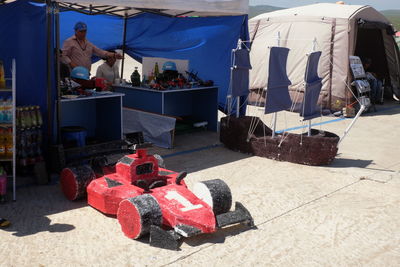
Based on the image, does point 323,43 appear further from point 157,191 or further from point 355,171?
point 157,191

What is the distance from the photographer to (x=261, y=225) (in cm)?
454

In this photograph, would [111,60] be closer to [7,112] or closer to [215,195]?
[7,112]

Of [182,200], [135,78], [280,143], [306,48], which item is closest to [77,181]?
[182,200]

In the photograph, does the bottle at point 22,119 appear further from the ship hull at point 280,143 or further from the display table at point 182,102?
the ship hull at point 280,143

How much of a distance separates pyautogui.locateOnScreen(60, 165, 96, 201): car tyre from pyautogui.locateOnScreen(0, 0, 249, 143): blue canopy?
4.08 feet

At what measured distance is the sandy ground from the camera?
3818 millimetres

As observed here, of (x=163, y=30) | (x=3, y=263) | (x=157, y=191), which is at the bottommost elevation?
(x=3, y=263)

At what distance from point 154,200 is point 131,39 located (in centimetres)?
674

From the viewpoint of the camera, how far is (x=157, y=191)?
450 centimetres

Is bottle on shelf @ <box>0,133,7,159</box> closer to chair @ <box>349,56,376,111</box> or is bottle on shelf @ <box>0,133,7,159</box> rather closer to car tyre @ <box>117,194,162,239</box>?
car tyre @ <box>117,194,162,239</box>

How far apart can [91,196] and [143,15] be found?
19.3 feet

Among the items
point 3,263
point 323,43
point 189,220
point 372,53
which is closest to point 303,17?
point 323,43

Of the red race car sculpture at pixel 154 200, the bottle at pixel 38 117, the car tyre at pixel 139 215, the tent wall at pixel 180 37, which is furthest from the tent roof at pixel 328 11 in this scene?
the car tyre at pixel 139 215

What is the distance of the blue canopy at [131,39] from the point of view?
5686 millimetres
